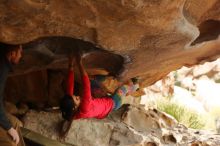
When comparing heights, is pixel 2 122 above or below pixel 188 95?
below

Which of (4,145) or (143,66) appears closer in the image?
(4,145)

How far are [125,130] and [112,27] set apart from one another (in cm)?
271

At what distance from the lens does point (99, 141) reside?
6129 mm

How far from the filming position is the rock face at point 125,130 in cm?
586

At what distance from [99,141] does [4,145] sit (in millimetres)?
2263

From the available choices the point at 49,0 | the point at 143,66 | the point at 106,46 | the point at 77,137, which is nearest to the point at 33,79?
the point at 77,137

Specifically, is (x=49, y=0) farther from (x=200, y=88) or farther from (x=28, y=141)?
(x=200, y=88)

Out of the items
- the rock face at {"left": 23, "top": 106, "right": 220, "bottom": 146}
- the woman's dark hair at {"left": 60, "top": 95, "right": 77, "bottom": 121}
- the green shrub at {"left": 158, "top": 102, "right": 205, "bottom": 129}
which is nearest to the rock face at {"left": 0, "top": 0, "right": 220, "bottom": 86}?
the woman's dark hair at {"left": 60, "top": 95, "right": 77, "bottom": 121}

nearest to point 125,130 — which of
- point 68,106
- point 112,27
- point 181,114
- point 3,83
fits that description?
point 68,106

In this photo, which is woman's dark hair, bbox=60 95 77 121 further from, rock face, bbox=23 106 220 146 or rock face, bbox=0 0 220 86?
rock face, bbox=23 106 220 146

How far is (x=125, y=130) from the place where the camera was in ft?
21.2

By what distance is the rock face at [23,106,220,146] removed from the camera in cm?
Answer: 586

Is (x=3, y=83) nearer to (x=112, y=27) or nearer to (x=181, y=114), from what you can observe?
(x=112, y=27)

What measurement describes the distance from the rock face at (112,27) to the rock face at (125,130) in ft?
2.90
